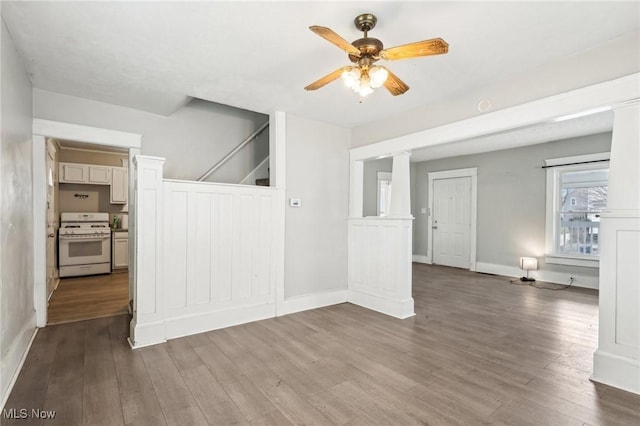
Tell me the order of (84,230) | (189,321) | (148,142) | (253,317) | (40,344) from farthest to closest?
(84,230)
(148,142)
(253,317)
(189,321)
(40,344)

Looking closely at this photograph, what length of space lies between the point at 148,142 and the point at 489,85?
394 cm

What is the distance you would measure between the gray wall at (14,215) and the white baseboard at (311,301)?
2371 millimetres

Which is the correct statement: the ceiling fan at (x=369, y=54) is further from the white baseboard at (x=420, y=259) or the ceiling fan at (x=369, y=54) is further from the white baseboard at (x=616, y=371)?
the white baseboard at (x=420, y=259)

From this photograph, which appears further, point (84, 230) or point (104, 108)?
point (84, 230)

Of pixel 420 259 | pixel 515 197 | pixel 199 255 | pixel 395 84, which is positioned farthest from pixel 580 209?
pixel 199 255

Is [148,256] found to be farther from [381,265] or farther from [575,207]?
[575,207]

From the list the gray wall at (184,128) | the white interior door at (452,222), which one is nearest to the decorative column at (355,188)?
the gray wall at (184,128)

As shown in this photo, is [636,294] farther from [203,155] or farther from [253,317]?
[203,155]

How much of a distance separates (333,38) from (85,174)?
6.63m

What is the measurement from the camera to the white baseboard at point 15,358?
203cm

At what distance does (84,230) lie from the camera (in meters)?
6.03

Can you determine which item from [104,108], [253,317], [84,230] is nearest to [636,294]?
[253,317]

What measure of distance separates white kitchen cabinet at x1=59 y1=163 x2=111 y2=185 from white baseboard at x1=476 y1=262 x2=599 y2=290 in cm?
811

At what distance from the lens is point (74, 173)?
6223 millimetres
